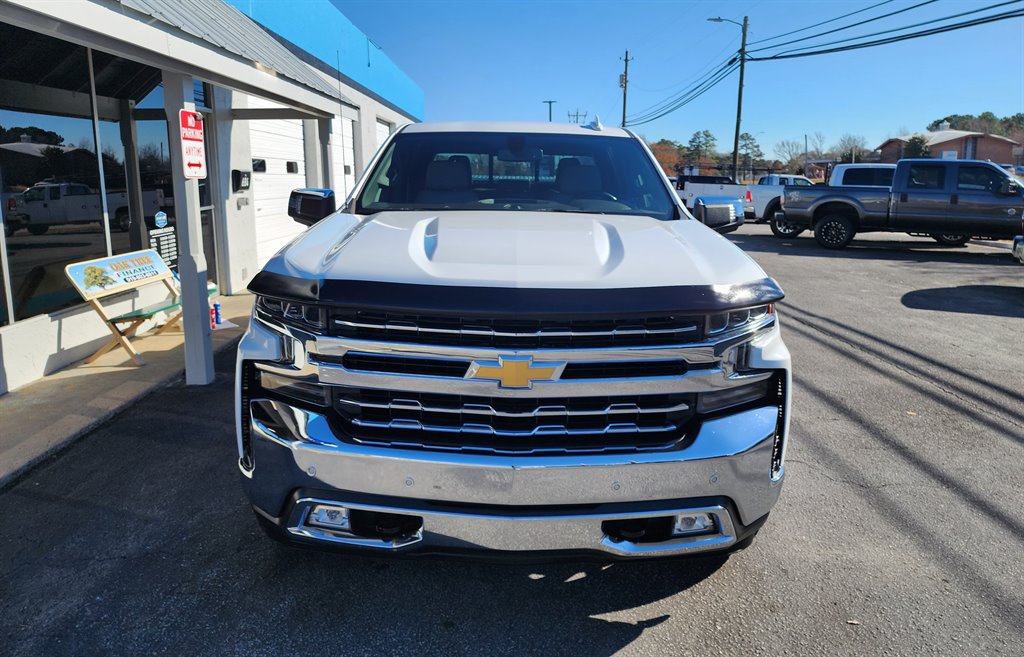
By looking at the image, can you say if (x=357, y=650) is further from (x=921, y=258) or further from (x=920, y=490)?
(x=921, y=258)

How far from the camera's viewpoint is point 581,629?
289 cm

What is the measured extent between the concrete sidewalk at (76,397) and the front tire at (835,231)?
14421mm

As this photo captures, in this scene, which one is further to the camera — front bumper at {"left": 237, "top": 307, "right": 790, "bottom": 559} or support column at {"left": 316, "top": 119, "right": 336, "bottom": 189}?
support column at {"left": 316, "top": 119, "right": 336, "bottom": 189}

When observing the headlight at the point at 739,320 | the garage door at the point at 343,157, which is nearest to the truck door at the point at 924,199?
the garage door at the point at 343,157

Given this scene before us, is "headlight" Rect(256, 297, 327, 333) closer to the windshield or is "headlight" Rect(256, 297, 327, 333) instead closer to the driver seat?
the windshield

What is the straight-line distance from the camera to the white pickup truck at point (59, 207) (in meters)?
6.36

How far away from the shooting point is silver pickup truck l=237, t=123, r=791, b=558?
8.26ft

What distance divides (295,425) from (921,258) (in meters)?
16.6

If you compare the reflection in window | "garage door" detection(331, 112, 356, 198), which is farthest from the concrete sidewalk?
"garage door" detection(331, 112, 356, 198)

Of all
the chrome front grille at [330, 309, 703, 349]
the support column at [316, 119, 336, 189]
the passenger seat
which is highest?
the support column at [316, 119, 336, 189]

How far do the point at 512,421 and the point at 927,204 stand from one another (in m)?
17.1

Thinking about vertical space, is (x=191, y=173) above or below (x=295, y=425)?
above

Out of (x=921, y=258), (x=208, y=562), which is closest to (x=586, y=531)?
(x=208, y=562)

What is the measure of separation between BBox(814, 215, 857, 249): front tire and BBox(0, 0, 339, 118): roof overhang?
1409cm
